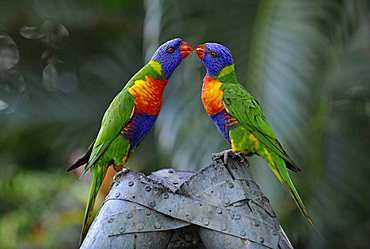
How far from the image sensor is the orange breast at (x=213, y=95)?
64.4 inches

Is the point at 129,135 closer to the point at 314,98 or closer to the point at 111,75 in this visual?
the point at 314,98

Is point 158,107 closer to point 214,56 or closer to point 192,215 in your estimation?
point 214,56

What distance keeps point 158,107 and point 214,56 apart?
0.68 ft

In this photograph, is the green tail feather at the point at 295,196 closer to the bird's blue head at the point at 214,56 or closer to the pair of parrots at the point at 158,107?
the pair of parrots at the point at 158,107

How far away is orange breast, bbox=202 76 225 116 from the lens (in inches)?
64.4

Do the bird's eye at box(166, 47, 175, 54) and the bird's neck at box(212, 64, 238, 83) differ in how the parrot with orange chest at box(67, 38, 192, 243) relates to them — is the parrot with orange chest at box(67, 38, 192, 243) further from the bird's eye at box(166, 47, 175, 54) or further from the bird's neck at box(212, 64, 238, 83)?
the bird's neck at box(212, 64, 238, 83)

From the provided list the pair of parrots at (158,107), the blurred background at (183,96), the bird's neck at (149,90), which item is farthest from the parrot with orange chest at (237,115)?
the blurred background at (183,96)

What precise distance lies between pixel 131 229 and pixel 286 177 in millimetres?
480

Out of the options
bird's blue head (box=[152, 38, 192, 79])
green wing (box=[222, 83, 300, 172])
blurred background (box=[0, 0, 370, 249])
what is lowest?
blurred background (box=[0, 0, 370, 249])

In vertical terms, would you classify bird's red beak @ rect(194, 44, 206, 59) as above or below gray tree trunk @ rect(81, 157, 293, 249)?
above

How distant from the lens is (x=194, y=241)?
1523 mm

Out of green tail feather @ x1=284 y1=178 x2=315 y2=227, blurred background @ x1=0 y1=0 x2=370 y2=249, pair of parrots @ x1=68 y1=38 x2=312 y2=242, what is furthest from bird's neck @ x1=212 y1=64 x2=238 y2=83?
blurred background @ x1=0 y1=0 x2=370 y2=249

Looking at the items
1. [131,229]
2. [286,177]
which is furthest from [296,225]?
[131,229]

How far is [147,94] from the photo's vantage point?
163 centimetres
